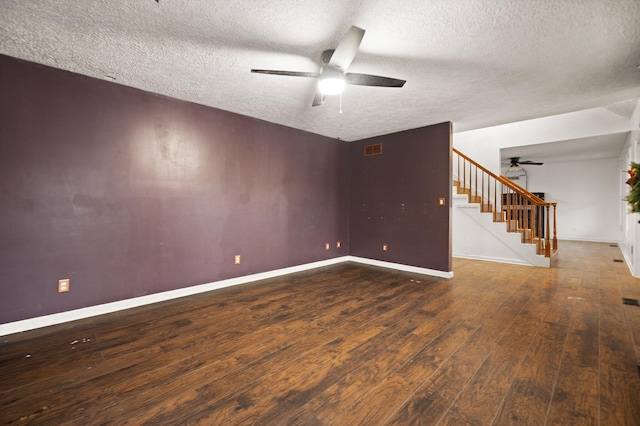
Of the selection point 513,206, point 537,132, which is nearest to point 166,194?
point 513,206

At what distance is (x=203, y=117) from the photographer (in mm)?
3719

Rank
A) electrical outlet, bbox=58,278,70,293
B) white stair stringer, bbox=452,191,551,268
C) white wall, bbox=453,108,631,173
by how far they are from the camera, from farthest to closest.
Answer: white wall, bbox=453,108,631,173
white stair stringer, bbox=452,191,551,268
electrical outlet, bbox=58,278,70,293

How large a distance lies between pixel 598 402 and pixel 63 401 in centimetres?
309

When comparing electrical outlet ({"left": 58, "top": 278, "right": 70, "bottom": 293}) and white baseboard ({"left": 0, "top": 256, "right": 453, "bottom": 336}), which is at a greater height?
electrical outlet ({"left": 58, "top": 278, "right": 70, "bottom": 293})

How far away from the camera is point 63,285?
2.75 m

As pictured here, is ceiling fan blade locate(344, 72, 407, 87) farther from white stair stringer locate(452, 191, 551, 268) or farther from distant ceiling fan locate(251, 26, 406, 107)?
white stair stringer locate(452, 191, 551, 268)

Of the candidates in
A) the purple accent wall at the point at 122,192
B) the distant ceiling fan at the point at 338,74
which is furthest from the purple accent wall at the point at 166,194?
the distant ceiling fan at the point at 338,74

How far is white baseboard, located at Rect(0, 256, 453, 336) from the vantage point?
258 cm

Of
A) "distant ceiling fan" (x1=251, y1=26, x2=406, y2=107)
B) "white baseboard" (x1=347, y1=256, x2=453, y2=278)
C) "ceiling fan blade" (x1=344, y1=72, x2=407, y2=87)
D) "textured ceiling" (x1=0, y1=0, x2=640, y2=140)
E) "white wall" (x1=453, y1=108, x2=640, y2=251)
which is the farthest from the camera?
"white wall" (x1=453, y1=108, x2=640, y2=251)

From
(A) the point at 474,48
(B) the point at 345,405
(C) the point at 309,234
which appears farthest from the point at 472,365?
(C) the point at 309,234

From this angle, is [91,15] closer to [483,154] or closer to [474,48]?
[474,48]

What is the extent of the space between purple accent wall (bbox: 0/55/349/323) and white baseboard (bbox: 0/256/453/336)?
59mm

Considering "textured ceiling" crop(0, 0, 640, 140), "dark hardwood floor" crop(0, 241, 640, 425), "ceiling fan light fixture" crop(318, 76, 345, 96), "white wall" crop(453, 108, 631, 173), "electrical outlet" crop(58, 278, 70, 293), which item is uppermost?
"white wall" crop(453, 108, 631, 173)

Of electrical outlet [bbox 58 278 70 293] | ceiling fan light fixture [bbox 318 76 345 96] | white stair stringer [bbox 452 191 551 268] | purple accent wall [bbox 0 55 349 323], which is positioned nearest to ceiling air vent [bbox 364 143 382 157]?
purple accent wall [bbox 0 55 349 323]
